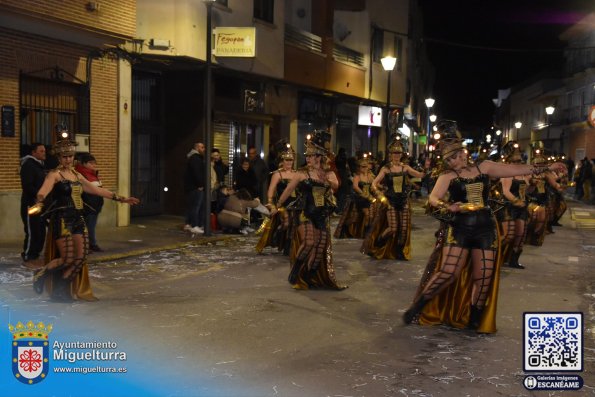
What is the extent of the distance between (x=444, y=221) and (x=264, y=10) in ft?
49.4

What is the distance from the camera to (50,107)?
48.5ft

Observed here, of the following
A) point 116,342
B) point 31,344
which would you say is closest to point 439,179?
point 116,342

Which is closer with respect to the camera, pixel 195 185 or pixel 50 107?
pixel 50 107

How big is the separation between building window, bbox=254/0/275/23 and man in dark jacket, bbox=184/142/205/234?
6.58 m

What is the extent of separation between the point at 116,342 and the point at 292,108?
18.6 metres

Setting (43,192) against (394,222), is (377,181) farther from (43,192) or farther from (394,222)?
(43,192)

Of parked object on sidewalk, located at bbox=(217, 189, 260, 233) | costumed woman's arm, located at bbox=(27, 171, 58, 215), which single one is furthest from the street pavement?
parked object on sidewalk, located at bbox=(217, 189, 260, 233)

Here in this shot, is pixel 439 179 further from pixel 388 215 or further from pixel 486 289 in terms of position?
pixel 388 215

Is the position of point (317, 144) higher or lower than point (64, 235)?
higher

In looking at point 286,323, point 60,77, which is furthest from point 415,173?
point 60,77

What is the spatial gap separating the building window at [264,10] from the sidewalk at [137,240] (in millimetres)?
6568

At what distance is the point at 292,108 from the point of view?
24.5 meters

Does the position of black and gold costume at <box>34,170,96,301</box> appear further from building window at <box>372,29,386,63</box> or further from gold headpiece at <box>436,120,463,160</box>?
building window at <box>372,29,386,63</box>

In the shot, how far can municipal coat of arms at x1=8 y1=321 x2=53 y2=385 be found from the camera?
16.6 ft
